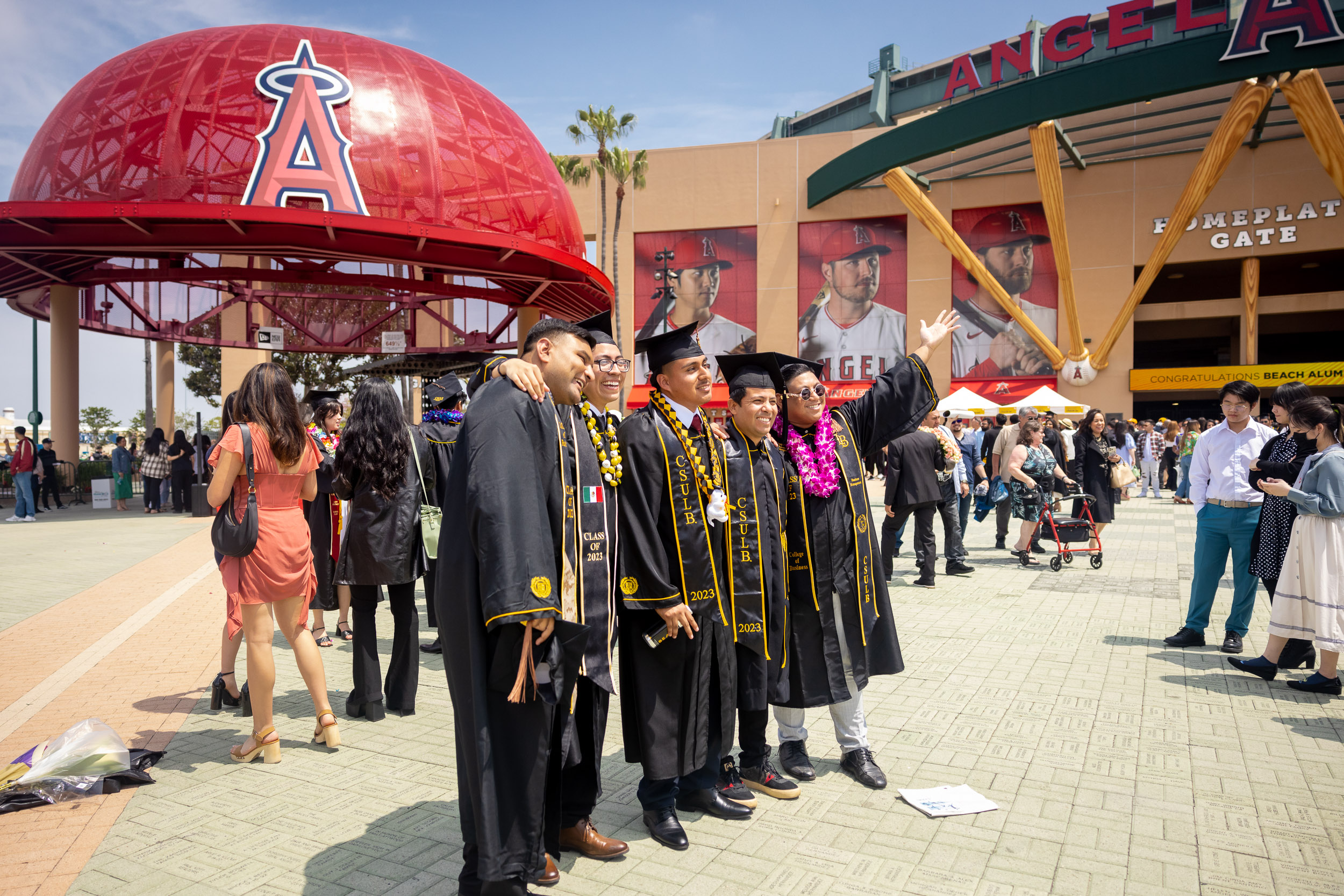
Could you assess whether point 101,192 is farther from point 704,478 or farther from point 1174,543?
point 1174,543

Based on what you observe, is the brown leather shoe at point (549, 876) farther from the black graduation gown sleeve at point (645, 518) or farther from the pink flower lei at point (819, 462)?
the pink flower lei at point (819, 462)

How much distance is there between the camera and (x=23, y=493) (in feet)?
56.3

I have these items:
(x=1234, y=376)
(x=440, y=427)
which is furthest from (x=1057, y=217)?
(x=440, y=427)

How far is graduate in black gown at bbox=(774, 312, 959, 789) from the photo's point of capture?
412 cm

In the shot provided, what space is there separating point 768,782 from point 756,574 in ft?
3.50

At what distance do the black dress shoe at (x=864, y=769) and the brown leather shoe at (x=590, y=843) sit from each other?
130 centimetres

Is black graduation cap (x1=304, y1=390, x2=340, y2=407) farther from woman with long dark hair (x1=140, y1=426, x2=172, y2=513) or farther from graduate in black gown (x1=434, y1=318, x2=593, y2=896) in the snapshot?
woman with long dark hair (x1=140, y1=426, x2=172, y2=513)

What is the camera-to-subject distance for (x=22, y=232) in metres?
15.8

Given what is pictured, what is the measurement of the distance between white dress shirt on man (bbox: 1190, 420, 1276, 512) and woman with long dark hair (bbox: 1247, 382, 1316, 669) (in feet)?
0.61

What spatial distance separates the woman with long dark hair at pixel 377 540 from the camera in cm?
528

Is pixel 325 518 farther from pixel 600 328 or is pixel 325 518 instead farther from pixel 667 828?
pixel 667 828

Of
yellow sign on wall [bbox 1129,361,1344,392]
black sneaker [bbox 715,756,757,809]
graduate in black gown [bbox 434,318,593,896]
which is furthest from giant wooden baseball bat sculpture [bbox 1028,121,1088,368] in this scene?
graduate in black gown [bbox 434,318,593,896]

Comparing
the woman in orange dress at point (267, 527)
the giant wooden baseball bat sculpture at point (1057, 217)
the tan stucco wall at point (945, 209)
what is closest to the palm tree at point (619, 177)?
the tan stucco wall at point (945, 209)

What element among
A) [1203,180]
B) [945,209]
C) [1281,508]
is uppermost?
[945,209]
